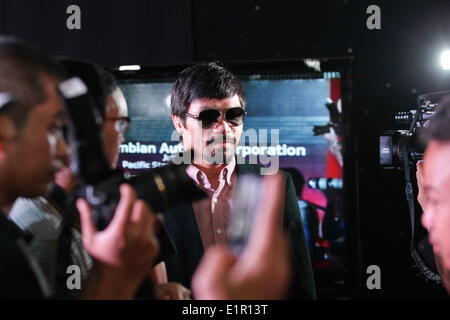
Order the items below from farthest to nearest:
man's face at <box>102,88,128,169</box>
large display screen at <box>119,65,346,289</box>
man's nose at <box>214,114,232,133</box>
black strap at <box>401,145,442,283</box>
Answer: large display screen at <box>119,65,346,289</box> → black strap at <box>401,145,442,283</box> → man's nose at <box>214,114,232,133</box> → man's face at <box>102,88,128,169</box>

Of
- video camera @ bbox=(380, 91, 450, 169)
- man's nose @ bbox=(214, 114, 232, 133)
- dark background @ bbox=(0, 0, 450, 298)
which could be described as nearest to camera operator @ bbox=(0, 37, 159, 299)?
man's nose @ bbox=(214, 114, 232, 133)

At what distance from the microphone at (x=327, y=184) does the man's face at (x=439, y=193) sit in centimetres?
157

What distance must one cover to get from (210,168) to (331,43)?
4.89 feet

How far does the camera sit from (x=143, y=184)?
0.86m

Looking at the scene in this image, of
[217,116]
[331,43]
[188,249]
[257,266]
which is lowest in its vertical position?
[188,249]

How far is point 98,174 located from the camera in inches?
31.9

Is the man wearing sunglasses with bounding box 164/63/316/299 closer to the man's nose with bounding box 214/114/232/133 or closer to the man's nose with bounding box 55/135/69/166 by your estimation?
the man's nose with bounding box 214/114/232/133

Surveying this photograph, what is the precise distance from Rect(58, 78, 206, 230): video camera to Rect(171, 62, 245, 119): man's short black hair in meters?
0.70

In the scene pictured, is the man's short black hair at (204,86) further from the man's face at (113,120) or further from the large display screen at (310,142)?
the large display screen at (310,142)

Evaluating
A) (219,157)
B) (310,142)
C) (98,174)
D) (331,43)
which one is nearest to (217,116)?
(219,157)

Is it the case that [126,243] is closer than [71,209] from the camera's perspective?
Yes

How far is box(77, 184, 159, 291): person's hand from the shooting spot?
2.54 ft

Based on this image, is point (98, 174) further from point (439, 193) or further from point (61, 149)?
point (439, 193)
